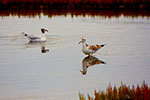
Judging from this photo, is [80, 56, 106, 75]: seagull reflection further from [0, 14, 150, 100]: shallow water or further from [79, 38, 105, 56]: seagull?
[79, 38, 105, 56]: seagull

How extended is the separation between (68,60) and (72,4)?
17499 millimetres

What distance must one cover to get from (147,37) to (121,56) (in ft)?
12.9

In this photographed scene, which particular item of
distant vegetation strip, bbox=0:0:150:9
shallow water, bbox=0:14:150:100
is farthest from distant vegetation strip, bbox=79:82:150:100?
distant vegetation strip, bbox=0:0:150:9

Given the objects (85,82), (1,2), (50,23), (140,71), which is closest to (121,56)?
(140,71)

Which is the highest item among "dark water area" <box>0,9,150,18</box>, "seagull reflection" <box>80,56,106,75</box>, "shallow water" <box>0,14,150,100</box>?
"dark water area" <box>0,9,150,18</box>


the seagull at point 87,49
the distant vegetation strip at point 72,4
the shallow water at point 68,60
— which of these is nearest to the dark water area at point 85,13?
the distant vegetation strip at point 72,4

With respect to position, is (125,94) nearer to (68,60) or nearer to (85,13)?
(68,60)

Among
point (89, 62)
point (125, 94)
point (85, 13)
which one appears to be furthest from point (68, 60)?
point (85, 13)

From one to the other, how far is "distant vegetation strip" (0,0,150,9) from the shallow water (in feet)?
25.3

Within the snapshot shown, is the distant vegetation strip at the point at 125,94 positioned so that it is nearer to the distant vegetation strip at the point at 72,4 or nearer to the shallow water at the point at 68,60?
the shallow water at the point at 68,60

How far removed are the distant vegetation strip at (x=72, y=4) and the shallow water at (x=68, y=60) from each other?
7.70 m

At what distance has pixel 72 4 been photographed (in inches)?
1107

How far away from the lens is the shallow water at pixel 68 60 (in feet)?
27.1

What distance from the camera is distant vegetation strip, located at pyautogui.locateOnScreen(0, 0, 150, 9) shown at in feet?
88.3
